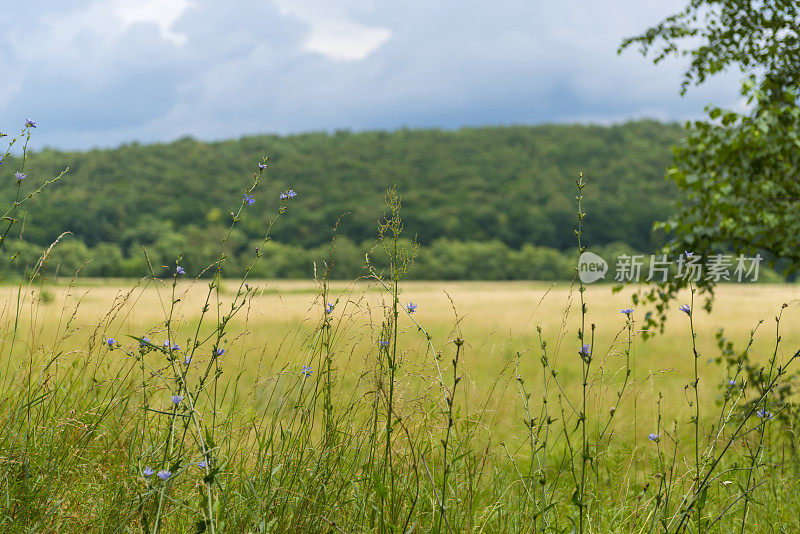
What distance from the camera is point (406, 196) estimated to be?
72.5 meters

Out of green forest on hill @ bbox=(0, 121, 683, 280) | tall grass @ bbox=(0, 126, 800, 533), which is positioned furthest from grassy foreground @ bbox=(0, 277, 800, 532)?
green forest on hill @ bbox=(0, 121, 683, 280)

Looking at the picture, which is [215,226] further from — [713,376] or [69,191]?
[713,376]

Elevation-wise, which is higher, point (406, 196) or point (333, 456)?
point (406, 196)

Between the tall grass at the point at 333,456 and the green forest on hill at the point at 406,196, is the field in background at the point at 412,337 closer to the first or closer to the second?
the tall grass at the point at 333,456

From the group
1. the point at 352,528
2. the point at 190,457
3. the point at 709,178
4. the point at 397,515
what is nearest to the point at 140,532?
the point at 190,457

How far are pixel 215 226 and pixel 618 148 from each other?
58.6m

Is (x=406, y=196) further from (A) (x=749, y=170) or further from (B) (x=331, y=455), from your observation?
(B) (x=331, y=455)

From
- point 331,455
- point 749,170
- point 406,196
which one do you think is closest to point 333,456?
point 331,455

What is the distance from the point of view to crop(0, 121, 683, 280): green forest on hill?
57688 mm

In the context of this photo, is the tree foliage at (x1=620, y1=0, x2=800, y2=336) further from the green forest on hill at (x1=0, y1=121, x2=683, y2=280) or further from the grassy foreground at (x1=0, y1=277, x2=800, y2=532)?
the green forest on hill at (x1=0, y1=121, x2=683, y2=280)

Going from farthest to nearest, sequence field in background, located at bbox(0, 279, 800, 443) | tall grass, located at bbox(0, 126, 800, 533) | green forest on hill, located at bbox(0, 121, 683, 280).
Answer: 1. green forest on hill, located at bbox(0, 121, 683, 280)
2. field in background, located at bbox(0, 279, 800, 443)
3. tall grass, located at bbox(0, 126, 800, 533)

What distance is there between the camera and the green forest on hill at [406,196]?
57688mm

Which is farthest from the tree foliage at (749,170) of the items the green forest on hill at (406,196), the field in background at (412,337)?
the green forest on hill at (406,196)

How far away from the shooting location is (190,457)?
2.96 m
